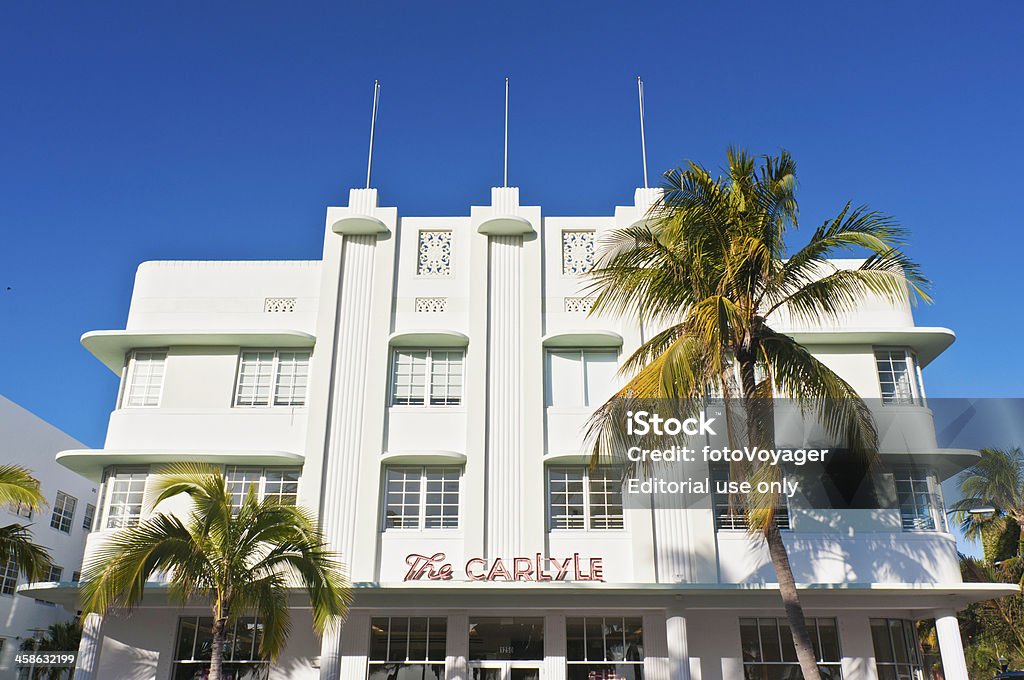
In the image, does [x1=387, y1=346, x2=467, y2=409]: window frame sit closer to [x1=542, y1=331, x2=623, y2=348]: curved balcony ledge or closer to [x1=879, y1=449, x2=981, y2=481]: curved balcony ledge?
[x1=542, y1=331, x2=623, y2=348]: curved balcony ledge

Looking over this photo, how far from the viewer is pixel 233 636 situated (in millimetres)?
19969

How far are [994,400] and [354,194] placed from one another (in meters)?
25.0

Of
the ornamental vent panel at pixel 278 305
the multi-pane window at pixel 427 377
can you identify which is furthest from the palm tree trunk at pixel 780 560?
the ornamental vent panel at pixel 278 305

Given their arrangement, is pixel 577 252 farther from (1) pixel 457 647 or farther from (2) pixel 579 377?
(1) pixel 457 647

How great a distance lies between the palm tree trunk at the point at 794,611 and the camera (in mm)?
13805

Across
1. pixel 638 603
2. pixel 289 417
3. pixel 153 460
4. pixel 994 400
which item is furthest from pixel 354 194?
pixel 994 400

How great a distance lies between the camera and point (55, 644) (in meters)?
29.0

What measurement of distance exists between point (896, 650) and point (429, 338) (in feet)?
44.7

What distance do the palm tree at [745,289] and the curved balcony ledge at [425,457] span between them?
17.2 ft

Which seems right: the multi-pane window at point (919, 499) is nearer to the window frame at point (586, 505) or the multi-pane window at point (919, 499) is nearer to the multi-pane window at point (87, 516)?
the window frame at point (586, 505)

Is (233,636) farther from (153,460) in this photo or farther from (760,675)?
(760,675)

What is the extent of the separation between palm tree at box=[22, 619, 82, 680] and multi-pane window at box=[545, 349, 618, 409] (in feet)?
64.8

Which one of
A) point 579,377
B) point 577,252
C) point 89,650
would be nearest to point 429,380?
point 579,377

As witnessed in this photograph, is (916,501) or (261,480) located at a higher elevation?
(261,480)
